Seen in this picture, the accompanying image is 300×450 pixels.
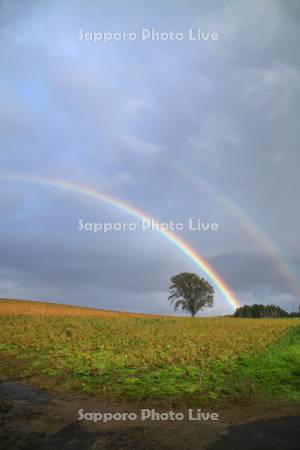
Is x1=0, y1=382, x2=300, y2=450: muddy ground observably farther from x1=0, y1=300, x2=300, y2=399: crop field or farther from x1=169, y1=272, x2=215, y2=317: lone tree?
x1=169, y1=272, x2=215, y2=317: lone tree

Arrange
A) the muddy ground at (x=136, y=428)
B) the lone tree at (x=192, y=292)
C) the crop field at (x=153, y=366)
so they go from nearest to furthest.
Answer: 1. the muddy ground at (x=136, y=428)
2. the crop field at (x=153, y=366)
3. the lone tree at (x=192, y=292)

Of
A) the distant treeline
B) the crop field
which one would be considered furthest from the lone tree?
the crop field

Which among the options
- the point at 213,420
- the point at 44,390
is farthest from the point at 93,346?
the point at 213,420

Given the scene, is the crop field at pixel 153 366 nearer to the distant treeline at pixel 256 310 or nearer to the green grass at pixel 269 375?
the green grass at pixel 269 375

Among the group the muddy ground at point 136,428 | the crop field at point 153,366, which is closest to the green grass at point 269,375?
the crop field at point 153,366

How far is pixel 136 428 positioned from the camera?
11.2 meters

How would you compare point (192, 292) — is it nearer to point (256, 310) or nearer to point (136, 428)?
point (256, 310)

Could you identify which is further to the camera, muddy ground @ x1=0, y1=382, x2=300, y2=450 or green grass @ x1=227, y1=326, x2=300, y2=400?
green grass @ x1=227, y1=326, x2=300, y2=400

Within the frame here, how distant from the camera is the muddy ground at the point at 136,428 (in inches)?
398

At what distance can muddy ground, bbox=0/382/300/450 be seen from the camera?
10.1 metres

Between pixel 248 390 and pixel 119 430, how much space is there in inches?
284

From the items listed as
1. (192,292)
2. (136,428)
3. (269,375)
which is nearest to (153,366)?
(269,375)

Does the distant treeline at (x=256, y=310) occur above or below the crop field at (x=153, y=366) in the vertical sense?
above

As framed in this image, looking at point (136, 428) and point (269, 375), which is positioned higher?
point (269, 375)
